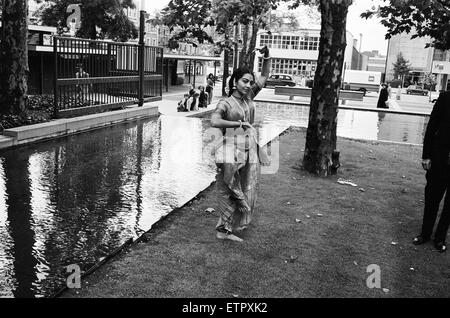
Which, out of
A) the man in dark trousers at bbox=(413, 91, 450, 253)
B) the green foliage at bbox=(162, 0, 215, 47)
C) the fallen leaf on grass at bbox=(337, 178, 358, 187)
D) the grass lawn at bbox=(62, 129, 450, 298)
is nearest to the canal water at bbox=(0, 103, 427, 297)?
the grass lawn at bbox=(62, 129, 450, 298)

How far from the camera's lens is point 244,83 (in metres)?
5.12

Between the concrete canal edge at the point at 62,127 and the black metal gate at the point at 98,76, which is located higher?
the black metal gate at the point at 98,76

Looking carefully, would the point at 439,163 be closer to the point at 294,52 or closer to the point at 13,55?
the point at 13,55

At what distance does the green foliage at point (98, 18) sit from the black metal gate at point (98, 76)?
64.0 ft

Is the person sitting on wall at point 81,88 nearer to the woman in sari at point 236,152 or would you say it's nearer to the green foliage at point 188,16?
the green foliage at point 188,16

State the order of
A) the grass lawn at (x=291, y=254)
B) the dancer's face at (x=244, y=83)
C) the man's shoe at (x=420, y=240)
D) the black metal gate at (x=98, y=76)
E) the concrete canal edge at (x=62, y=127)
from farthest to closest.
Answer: the black metal gate at (x=98, y=76)
the concrete canal edge at (x=62, y=127)
the man's shoe at (x=420, y=240)
the dancer's face at (x=244, y=83)
the grass lawn at (x=291, y=254)

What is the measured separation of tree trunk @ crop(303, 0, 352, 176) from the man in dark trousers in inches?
136

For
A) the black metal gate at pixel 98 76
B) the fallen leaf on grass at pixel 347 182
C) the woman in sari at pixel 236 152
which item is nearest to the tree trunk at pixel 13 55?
the black metal gate at pixel 98 76

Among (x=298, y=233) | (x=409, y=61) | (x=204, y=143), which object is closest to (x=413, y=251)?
(x=298, y=233)

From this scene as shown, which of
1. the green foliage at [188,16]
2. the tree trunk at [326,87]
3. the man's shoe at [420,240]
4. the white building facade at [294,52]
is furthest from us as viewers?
the white building facade at [294,52]

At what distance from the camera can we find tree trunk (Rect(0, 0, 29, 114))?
1113 centimetres

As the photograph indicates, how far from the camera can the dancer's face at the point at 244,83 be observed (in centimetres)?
512

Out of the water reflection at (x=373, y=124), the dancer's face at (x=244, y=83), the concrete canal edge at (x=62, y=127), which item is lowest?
the water reflection at (x=373, y=124)
